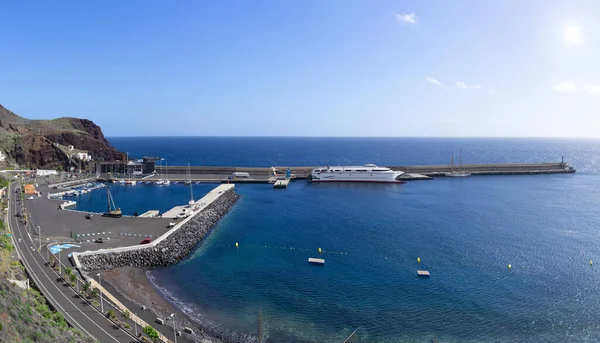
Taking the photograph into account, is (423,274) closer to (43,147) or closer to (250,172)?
(250,172)

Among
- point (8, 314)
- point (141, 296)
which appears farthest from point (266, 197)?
point (8, 314)

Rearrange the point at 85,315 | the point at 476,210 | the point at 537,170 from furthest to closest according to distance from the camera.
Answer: the point at 537,170 → the point at 476,210 → the point at 85,315

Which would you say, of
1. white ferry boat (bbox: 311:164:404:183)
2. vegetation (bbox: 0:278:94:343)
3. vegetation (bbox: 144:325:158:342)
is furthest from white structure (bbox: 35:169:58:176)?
vegetation (bbox: 144:325:158:342)

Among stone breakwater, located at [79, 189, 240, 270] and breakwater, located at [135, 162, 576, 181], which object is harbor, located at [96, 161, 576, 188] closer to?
breakwater, located at [135, 162, 576, 181]

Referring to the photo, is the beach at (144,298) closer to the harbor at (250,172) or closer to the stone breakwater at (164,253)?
the stone breakwater at (164,253)

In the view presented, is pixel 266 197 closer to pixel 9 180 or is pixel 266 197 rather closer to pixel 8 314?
pixel 9 180

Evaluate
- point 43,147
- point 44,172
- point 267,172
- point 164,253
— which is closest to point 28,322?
point 164,253
